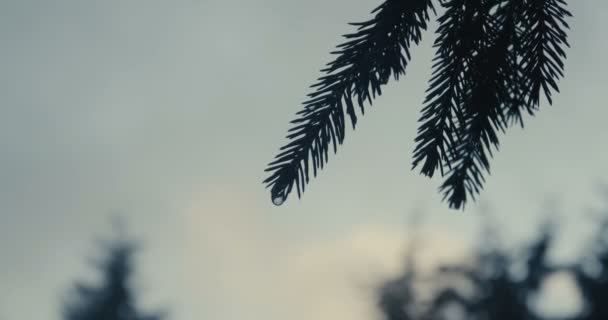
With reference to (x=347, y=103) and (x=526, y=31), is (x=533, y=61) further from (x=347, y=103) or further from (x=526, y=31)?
(x=347, y=103)

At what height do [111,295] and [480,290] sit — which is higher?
[111,295]

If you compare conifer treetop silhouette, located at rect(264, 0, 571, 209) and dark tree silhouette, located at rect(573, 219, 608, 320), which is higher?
conifer treetop silhouette, located at rect(264, 0, 571, 209)

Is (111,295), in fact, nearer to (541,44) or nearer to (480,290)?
(480,290)

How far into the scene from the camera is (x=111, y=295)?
28141 millimetres

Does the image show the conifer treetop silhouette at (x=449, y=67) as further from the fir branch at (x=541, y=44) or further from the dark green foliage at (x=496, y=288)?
the dark green foliage at (x=496, y=288)

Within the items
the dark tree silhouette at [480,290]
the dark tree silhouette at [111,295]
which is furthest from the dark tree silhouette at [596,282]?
the dark tree silhouette at [111,295]

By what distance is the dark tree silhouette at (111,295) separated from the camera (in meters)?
27.6

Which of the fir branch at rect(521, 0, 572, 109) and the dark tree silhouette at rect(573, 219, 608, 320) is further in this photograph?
the dark tree silhouette at rect(573, 219, 608, 320)

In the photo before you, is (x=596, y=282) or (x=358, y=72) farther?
(x=596, y=282)

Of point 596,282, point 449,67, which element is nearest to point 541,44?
point 449,67

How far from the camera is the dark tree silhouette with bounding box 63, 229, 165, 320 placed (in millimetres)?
27594

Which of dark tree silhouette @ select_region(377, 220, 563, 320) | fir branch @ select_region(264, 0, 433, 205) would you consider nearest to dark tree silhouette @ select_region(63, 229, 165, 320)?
dark tree silhouette @ select_region(377, 220, 563, 320)

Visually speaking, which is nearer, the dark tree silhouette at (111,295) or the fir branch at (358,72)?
the fir branch at (358,72)

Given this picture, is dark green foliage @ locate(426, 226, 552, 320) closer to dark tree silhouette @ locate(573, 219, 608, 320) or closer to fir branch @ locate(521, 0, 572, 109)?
dark tree silhouette @ locate(573, 219, 608, 320)
